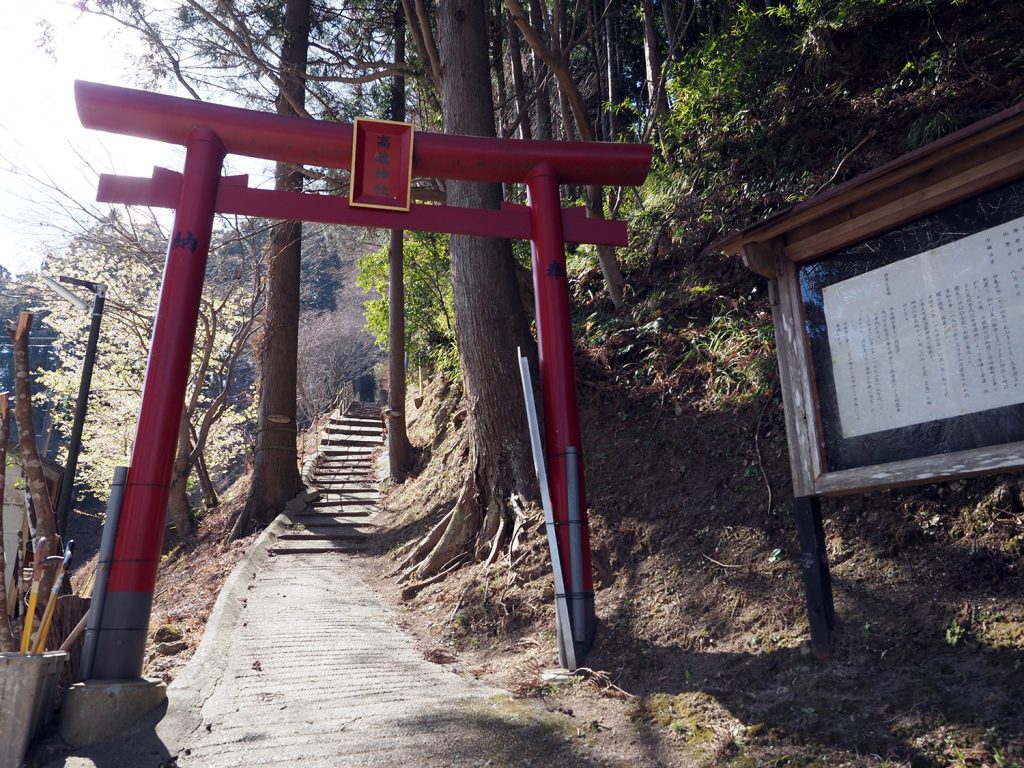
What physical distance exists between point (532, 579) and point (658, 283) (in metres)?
4.27

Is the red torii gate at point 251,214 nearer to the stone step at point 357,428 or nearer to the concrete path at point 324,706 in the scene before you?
the concrete path at point 324,706

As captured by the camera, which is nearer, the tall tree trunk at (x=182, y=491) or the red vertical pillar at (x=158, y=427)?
the red vertical pillar at (x=158, y=427)

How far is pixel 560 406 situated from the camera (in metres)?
5.41

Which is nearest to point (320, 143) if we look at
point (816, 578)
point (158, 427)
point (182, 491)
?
point (158, 427)

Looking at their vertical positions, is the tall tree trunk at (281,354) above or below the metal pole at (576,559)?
above

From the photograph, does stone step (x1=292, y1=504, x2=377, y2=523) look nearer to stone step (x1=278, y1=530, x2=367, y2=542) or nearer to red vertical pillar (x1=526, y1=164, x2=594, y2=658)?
stone step (x1=278, y1=530, x2=367, y2=542)

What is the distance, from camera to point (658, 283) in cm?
901


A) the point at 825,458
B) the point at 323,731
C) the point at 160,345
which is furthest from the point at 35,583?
the point at 825,458

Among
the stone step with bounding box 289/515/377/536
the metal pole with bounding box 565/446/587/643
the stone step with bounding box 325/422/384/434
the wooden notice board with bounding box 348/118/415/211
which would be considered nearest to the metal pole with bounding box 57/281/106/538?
the stone step with bounding box 289/515/377/536

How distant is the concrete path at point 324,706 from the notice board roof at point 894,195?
3052 mm

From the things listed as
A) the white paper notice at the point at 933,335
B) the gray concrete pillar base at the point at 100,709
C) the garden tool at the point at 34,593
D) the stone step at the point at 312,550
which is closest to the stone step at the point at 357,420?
the stone step at the point at 312,550

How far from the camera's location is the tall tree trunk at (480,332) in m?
7.44

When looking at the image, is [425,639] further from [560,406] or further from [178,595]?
[178,595]

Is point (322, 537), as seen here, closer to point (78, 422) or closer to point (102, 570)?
point (78, 422)
